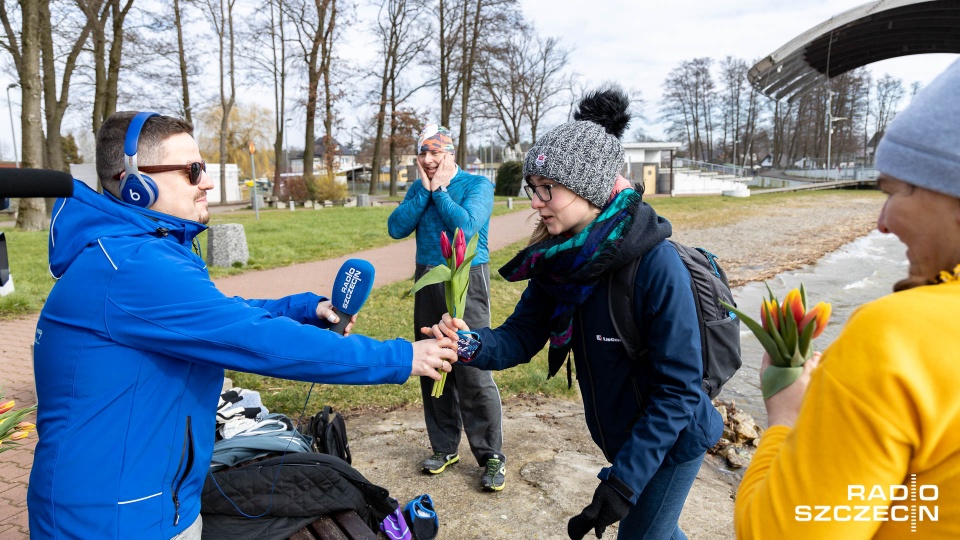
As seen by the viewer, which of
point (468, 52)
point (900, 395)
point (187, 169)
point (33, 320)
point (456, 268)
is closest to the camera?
point (900, 395)

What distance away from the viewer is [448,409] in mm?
4195

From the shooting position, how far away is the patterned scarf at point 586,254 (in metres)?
2.16

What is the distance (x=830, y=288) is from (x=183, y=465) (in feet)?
40.3

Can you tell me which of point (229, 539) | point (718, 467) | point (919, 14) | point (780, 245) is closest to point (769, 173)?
point (919, 14)

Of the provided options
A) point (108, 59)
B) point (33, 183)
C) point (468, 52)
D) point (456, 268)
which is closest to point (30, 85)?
point (108, 59)

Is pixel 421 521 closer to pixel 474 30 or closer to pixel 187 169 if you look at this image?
pixel 187 169

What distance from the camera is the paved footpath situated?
148 inches

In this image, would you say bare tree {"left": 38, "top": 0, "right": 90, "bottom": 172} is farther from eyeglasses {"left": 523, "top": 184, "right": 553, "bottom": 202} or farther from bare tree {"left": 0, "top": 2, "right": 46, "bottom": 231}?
eyeglasses {"left": 523, "top": 184, "right": 553, "bottom": 202}

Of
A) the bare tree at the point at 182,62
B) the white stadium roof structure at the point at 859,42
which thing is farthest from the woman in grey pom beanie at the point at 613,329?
the white stadium roof structure at the point at 859,42

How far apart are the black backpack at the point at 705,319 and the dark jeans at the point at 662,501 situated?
0.31 m

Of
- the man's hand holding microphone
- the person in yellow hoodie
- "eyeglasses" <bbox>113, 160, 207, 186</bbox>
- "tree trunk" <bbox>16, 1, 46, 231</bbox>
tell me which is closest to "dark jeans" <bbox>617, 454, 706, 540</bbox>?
the man's hand holding microphone

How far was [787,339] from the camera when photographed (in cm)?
129

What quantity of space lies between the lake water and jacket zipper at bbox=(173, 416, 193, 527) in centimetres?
502

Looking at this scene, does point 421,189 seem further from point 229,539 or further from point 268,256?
point 268,256
